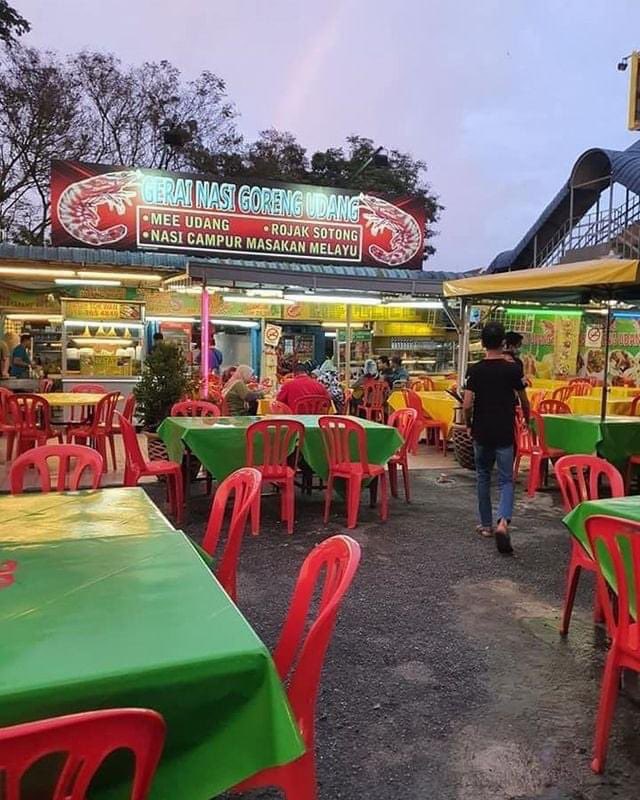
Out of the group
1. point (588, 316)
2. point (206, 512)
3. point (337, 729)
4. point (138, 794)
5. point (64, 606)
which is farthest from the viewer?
point (588, 316)

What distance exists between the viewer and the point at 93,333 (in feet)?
37.9

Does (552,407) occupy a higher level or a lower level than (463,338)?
lower

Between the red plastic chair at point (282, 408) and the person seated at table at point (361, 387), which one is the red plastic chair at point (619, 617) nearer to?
the red plastic chair at point (282, 408)

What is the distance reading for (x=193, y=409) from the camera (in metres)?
7.36

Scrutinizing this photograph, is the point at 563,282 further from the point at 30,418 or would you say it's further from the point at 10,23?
the point at 10,23

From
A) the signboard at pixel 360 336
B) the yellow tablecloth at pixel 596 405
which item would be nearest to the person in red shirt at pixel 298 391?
the yellow tablecloth at pixel 596 405

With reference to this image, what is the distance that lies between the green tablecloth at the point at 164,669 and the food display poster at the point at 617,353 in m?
11.5

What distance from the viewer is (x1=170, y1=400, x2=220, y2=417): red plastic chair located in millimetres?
7242

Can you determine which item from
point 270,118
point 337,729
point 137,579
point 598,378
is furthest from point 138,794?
point 270,118

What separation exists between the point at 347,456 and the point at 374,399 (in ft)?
16.1

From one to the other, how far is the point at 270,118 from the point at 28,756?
29.6m

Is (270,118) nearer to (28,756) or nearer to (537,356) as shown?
(537,356)

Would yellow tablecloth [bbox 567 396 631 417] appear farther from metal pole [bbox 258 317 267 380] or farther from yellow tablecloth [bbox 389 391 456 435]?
metal pole [bbox 258 317 267 380]

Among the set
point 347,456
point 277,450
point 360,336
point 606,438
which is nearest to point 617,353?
point 360,336
